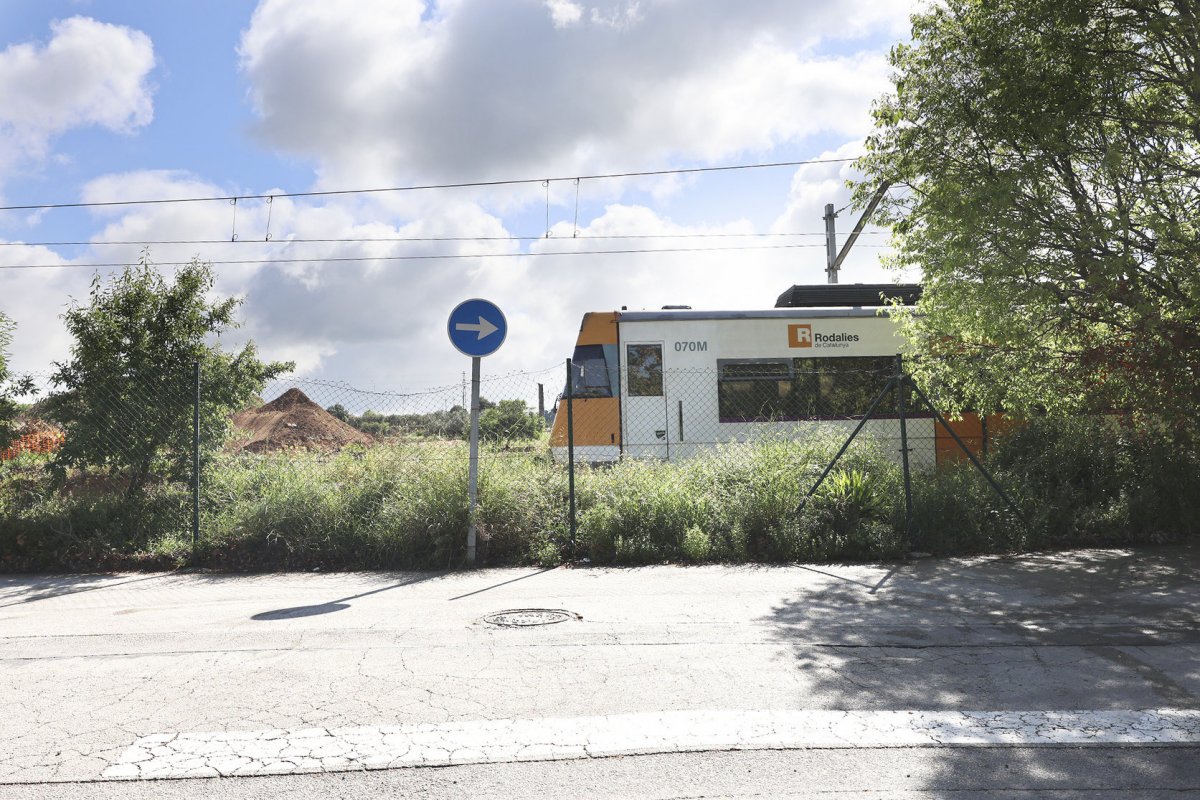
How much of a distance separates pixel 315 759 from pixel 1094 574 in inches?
285

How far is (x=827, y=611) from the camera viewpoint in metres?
6.52

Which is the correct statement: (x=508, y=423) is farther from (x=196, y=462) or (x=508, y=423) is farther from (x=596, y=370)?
(x=196, y=462)

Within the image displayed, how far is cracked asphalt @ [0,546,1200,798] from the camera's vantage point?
3.54 metres

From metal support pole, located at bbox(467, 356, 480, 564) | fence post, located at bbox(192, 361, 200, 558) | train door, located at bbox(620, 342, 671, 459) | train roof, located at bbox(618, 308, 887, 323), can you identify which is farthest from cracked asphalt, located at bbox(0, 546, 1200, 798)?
train roof, located at bbox(618, 308, 887, 323)

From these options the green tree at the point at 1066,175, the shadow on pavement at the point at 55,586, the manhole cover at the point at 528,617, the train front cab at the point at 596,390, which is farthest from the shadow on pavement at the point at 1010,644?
the shadow on pavement at the point at 55,586

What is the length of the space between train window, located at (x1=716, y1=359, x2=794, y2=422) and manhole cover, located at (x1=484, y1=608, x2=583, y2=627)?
803 cm

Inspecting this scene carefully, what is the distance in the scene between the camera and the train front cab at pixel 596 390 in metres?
14.0

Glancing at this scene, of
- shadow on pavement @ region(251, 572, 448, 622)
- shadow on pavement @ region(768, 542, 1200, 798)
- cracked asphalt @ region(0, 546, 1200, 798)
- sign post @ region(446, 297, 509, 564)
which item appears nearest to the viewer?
cracked asphalt @ region(0, 546, 1200, 798)

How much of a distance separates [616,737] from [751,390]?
10826mm

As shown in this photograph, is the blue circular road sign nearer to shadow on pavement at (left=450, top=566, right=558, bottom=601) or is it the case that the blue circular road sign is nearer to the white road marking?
shadow on pavement at (left=450, top=566, right=558, bottom=601)

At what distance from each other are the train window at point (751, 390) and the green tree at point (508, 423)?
149 inches

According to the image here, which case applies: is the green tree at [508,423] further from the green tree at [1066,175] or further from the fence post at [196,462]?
the green tree at [1066,175]

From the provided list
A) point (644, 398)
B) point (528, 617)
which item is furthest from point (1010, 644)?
point (644, 398)

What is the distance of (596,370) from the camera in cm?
1415
